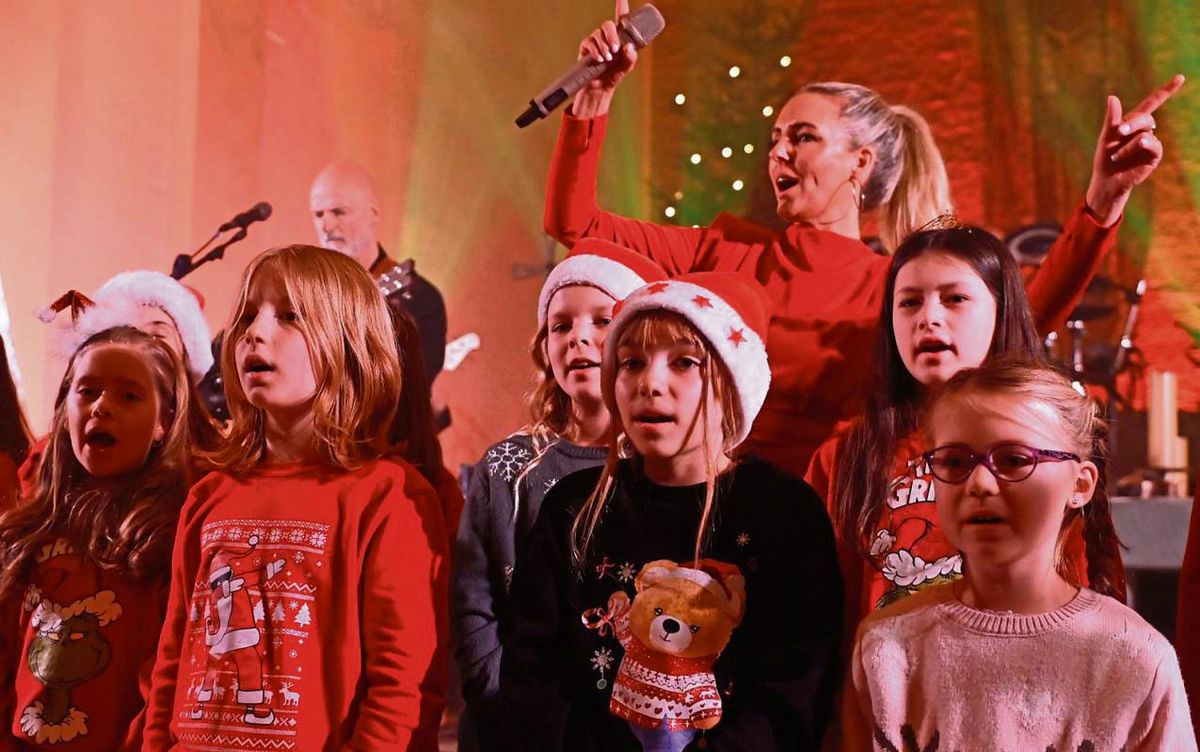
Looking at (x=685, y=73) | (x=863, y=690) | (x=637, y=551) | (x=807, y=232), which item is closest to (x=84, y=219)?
(x=685, y=73)

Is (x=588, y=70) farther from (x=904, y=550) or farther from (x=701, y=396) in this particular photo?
(x=904, y=550)

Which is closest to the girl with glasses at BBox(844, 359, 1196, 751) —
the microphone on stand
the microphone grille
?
the microphone grille

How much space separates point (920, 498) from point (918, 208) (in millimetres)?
1075

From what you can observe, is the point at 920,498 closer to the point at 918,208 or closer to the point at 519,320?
the point at 918,208

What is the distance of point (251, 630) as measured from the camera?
197 cm

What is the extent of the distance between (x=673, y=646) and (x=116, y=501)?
1191 millimetres

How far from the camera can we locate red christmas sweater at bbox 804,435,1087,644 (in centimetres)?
188

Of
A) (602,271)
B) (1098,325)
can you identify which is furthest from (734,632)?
(1098,325)

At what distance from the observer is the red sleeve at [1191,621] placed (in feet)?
6.39

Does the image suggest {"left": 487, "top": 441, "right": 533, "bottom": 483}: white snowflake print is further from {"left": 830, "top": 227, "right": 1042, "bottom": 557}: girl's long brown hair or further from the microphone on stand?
the microphone on stand

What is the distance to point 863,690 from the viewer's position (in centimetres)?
165

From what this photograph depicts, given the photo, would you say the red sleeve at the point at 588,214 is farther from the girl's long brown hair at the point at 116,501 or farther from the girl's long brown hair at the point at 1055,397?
the girl's long brown hair at the point at 1055,397

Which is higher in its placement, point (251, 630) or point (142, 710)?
point (251, 630)

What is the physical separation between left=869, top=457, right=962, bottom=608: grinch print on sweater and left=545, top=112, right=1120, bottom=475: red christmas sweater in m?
0.35
